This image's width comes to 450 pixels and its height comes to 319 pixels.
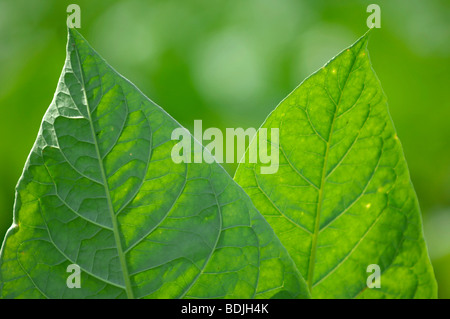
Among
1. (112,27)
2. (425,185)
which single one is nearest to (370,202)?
(425,185)

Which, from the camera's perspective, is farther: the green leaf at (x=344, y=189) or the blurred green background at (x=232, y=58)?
the blurred green background at (x=232, y=58)

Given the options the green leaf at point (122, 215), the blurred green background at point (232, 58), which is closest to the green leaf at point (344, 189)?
the green leaf at point (122, 215)

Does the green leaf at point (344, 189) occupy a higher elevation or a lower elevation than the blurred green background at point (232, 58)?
lower

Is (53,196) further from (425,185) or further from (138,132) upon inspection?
(425,185)

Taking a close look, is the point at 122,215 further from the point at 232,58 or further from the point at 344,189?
the point at 232,58

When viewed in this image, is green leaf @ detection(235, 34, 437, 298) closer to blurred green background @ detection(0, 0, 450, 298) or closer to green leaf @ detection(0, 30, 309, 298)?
green leaf @ detection(0, 30, 309, 298)

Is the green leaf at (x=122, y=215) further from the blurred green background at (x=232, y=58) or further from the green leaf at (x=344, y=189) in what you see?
the blurred green background at (x=232, y=58)
